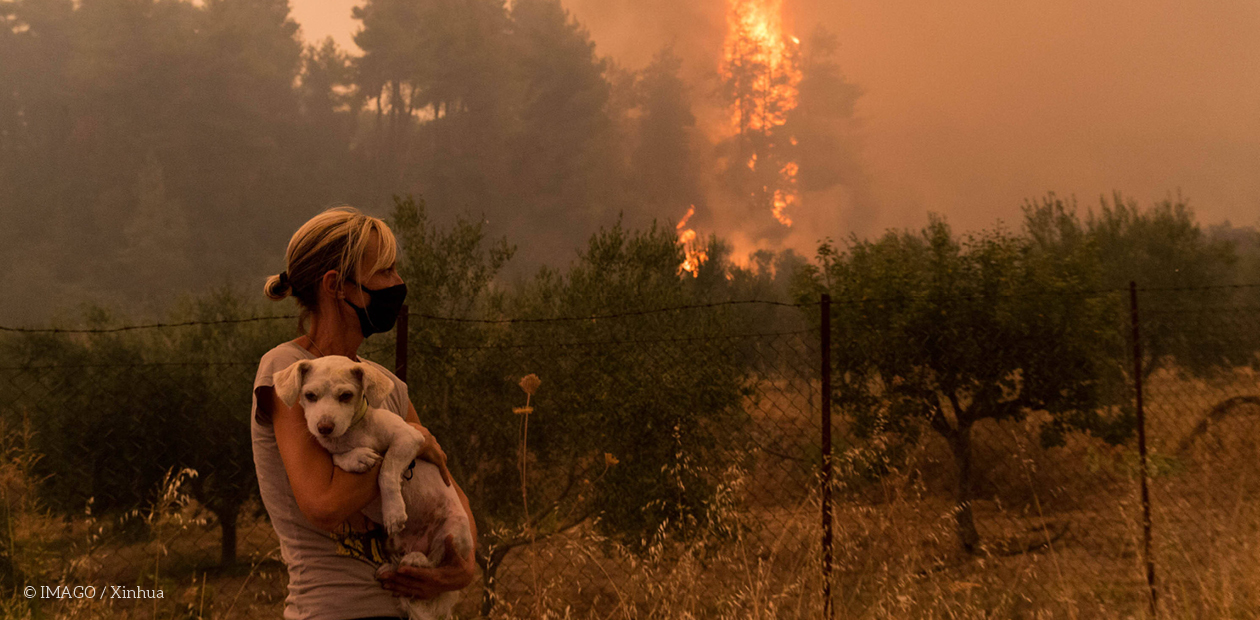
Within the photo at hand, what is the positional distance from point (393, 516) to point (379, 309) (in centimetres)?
69

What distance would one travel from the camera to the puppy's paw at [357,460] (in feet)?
5.60

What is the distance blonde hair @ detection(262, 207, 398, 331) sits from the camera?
1.94 metres

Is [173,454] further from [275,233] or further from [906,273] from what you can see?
[275,233]

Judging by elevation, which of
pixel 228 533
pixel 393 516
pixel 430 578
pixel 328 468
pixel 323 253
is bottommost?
pixel 228 533

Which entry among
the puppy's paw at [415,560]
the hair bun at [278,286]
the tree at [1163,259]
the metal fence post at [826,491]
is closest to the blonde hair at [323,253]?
the hair bun at [278,286]

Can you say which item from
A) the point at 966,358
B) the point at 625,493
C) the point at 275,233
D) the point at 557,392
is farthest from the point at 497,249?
the point at 275,233

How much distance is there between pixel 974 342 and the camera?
1441 cm

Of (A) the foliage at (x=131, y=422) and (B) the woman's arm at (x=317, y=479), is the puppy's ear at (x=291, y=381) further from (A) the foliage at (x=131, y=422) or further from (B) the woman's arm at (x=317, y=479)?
(A) the foliage at (x=131, y=422)

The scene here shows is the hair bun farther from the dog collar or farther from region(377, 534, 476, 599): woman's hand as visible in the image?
region(377, 534, 476, 599): woman's hand

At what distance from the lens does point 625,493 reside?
37.0 ft

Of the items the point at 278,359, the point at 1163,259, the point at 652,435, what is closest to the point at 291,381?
the point at 278,359

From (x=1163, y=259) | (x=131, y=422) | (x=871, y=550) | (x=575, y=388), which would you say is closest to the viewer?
(x=871, y=550)

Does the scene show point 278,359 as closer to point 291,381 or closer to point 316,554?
point 291,381

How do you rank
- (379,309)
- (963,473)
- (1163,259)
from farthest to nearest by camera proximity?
(1163,259) < (963,473) < (379,309)
